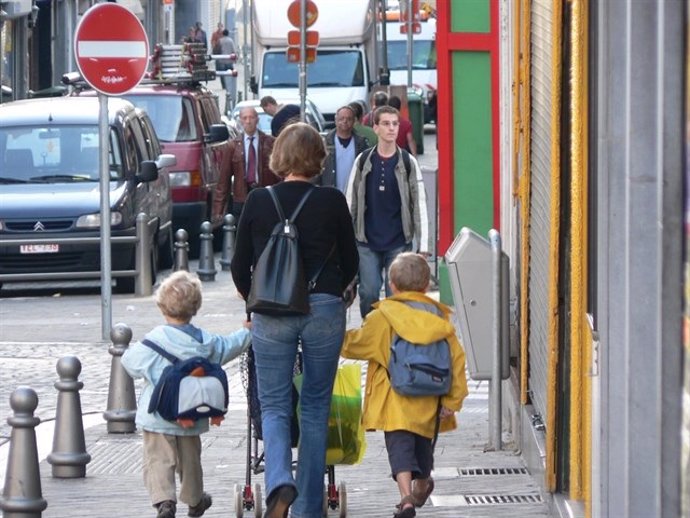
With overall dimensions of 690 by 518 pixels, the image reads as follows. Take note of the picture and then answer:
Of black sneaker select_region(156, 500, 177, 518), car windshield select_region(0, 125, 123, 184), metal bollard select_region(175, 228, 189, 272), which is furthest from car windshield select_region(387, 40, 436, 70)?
black sneaker select_region(156, 500, 177, 518)

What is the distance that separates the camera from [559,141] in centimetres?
731

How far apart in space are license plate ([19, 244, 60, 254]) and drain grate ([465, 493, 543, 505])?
976cm

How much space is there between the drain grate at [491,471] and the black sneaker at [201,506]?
161 centimetres

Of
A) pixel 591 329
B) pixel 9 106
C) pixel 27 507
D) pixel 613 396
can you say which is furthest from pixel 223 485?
pixel 9 106

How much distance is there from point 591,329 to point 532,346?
320 centimetres

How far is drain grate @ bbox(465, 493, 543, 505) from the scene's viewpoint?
8141mm

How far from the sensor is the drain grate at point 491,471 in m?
8.91

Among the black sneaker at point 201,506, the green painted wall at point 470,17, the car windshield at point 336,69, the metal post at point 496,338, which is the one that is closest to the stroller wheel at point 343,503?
the black sneaker at point 201,506

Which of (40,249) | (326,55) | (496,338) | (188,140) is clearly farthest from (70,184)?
(326,55)

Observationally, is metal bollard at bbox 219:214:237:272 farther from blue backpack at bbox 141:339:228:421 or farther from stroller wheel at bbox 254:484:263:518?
blue backpack at bbox 141:339:228:421

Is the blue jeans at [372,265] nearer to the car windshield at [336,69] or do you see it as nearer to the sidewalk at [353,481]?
the sidewalk at [353,481]

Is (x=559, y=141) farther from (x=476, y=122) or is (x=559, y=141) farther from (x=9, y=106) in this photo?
(x=9, y=106)

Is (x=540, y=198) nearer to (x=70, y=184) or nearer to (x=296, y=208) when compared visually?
(x=296, y=208)

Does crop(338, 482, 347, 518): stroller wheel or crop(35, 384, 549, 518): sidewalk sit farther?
crop(35, 384, 549, 518): sidewalk
